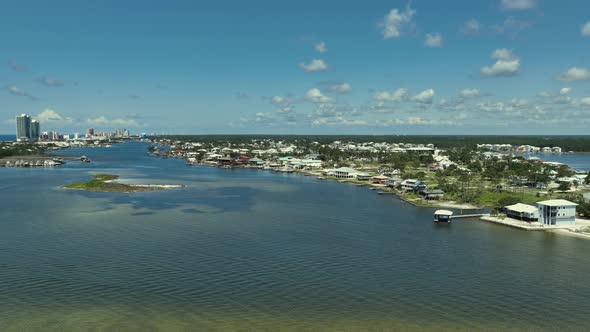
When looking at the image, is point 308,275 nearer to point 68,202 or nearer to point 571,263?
point 571,263

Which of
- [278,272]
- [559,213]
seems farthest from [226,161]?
[278,272]

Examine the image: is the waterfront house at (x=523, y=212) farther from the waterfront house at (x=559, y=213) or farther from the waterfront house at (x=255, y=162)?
the waterfront house at (x=255, y=162)

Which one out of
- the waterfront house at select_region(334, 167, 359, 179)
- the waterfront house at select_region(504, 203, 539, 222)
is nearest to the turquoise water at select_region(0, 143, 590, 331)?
the waterfront house at select_region(504, 203, 539, 222)

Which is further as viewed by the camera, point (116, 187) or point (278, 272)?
point (116, 187)

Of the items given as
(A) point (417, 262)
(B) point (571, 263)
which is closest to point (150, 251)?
(A) point (417, 262)

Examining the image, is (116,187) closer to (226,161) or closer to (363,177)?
(363,177)

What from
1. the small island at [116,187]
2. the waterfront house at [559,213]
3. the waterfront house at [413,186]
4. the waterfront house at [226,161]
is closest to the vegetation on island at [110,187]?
the small island at [116,187]
